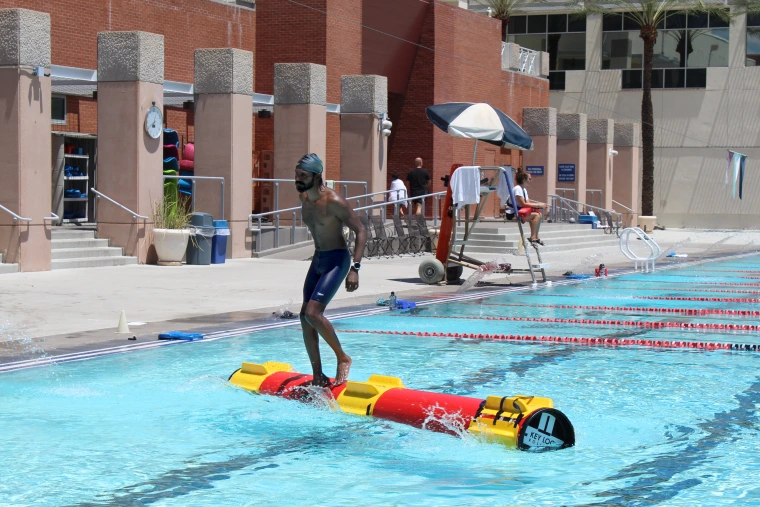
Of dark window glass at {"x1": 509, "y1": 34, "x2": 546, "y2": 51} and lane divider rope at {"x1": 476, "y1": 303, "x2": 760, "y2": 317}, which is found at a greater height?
dark window glass at {"x1": 509, "y1": 34, "x2": 546, "y2": 51}

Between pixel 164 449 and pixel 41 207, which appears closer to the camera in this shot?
pixel 164 449

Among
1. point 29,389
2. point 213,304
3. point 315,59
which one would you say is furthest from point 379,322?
point 315,59

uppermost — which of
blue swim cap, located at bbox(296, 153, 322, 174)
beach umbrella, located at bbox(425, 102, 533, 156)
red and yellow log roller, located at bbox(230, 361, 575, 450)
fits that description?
beach umbrella, located at bbox(425, 102, 533, 156)

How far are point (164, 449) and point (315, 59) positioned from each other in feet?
78.9

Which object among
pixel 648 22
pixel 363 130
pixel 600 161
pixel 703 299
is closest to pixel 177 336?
pixel 703 299

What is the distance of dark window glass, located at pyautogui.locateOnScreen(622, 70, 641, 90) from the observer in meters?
52.7

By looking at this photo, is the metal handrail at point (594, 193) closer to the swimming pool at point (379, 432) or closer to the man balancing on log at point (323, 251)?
the swimming pool at point (379, 432)

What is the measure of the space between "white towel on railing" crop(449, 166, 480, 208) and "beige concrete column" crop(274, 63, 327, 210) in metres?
7.55

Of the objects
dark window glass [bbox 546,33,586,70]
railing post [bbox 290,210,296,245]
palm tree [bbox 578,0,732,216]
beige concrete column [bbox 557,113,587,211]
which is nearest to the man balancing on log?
railing post [bbox 290,210,296,245]

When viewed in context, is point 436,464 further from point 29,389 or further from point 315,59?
point 315,59

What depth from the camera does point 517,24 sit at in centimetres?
5506

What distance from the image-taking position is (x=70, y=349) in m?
10.6

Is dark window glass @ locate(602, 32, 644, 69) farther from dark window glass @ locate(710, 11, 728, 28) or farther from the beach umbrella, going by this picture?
the beach umbrella

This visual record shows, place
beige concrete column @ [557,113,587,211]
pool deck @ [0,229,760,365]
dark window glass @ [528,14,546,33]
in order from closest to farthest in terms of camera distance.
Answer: pool deck @ [0,229,760,365], beige concrete column @ [557,113,587,211], dark window glass @ [528,14,546,33]
